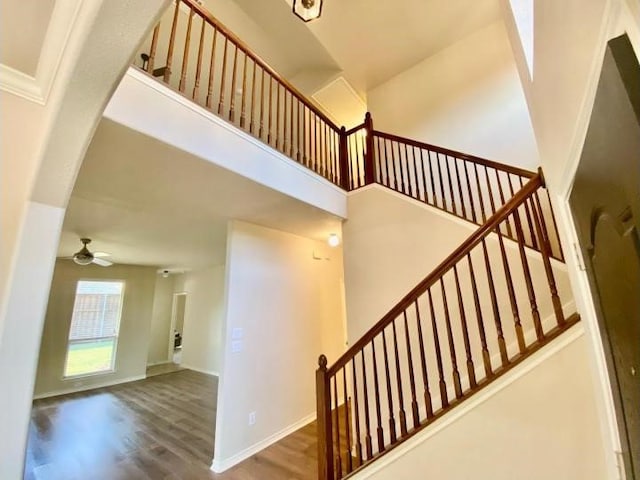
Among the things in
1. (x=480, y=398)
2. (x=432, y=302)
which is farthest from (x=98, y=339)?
Answer: (x=480, y=398)

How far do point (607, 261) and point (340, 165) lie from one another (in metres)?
3.17

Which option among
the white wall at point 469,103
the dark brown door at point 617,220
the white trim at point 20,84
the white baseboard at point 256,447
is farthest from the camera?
the white wall at point 469,103

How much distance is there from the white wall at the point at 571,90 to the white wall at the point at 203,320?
6.95 meters

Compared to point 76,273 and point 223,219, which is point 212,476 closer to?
point 223,219

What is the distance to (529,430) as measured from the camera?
1543mm

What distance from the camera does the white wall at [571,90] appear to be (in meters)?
0.62

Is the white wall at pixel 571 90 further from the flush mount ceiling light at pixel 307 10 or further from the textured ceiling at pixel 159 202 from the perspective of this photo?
the flush mount ceiling light at pixel 307 10

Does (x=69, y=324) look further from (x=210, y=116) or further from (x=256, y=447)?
(x=210, y=116)

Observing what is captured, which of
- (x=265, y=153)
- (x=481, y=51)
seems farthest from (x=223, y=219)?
(x=481, y=51)

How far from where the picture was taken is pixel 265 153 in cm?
264

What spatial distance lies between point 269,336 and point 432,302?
84.5 inches

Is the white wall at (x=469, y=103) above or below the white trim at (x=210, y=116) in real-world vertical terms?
above

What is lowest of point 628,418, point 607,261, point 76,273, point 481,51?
point 628,418

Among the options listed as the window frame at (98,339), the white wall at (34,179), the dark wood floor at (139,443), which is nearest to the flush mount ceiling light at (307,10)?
Result: the white wall at (34,179)
